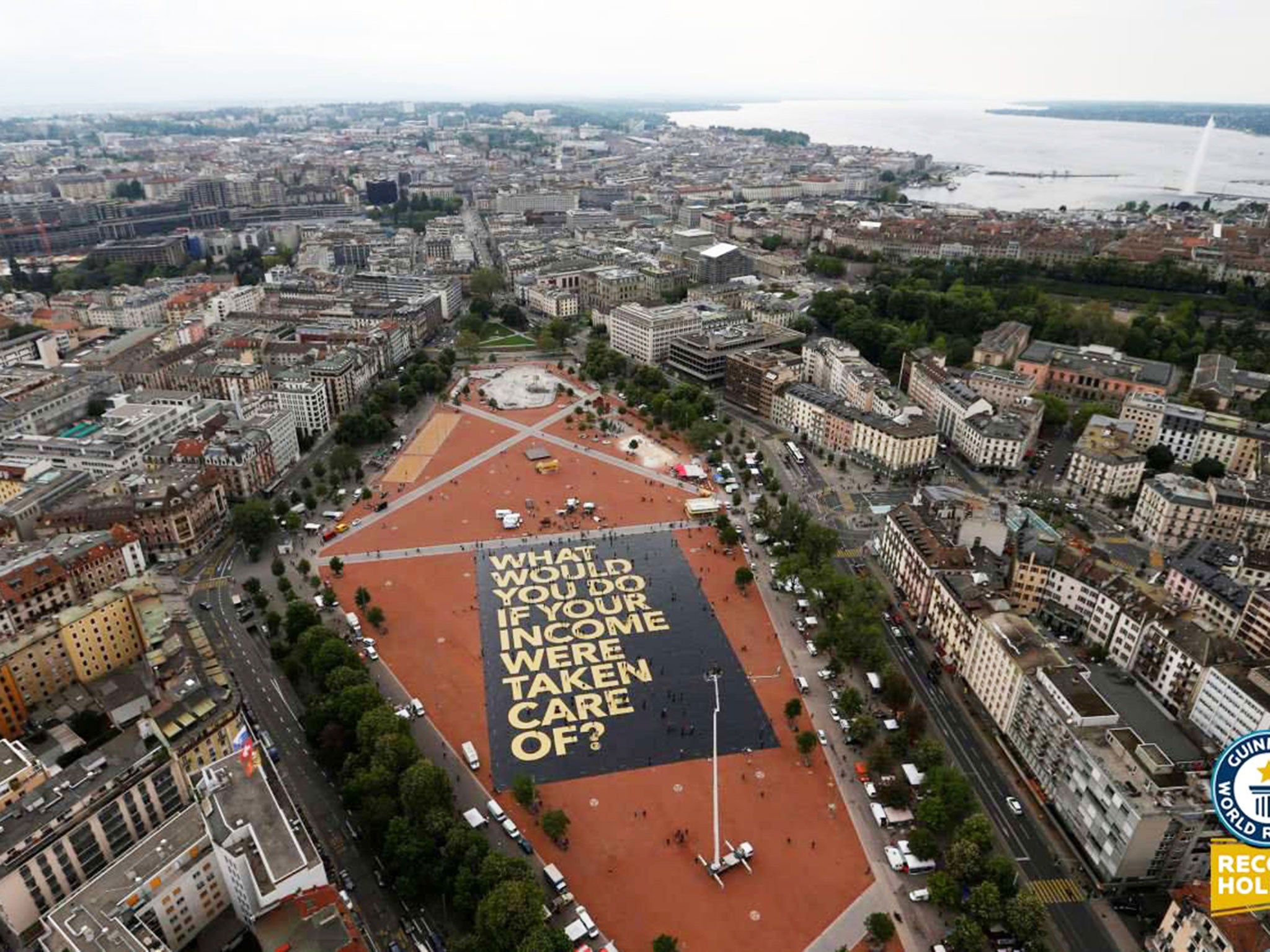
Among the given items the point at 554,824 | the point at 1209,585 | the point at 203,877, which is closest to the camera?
the point at 203,877

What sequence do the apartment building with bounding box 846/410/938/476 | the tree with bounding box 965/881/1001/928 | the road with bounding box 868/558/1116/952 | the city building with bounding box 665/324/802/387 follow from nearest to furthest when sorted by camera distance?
1. the tree with bounding box 965/881/1001/928
2. the road with bounding box 868/558/1116/952
3. the apartment building with bounding box 846/410/938/476
4. the city building with bounding box 665/324/802/387

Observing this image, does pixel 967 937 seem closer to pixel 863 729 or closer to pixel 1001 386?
pixel 863 729

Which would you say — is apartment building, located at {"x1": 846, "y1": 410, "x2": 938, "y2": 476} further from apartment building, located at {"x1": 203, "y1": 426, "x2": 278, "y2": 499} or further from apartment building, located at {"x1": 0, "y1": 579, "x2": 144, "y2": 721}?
apartment building, located at {"x1": 0, "y1": 579, "x2": 144, "y2": 721}

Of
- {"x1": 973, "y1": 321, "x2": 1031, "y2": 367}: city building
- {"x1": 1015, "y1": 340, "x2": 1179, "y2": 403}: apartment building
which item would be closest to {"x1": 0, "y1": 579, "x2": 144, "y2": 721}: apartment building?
{"x1": 973, "y1": 321, "x2": 1031, "y2": 367}: city building

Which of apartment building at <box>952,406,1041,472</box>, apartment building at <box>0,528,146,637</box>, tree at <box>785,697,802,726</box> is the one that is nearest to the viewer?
tree at <box>785,697,802,726</box>

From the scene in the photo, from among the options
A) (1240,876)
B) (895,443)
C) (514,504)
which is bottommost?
(514,504)

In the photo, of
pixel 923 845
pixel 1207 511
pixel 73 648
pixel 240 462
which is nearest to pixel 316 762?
pixel 73 648

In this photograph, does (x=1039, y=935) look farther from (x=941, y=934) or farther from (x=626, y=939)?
(x=626, y=939)
